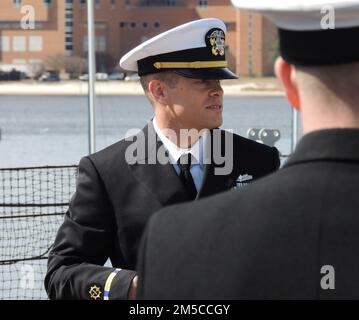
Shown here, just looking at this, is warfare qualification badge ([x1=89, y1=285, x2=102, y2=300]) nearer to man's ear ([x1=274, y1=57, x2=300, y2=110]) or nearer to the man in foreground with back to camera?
the man in foreground with back to camera

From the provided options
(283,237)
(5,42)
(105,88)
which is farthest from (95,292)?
(5,42)

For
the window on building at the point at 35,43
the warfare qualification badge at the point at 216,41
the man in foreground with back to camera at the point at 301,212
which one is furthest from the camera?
the window on building at the point at 35,43

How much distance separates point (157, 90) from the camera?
10.1 feet

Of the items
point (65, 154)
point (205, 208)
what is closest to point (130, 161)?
point (205, 208)

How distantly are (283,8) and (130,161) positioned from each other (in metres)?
1.59

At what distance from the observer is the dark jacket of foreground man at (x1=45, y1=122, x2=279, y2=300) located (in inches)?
109

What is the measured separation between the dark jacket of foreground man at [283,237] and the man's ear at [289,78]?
64 millimetres

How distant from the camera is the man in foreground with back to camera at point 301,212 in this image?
1.35m

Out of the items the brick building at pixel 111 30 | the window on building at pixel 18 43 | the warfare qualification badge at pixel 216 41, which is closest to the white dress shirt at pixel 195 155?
the warfare qualification badge at pixel 216 41

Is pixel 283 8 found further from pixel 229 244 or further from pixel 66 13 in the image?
pixel 66 13

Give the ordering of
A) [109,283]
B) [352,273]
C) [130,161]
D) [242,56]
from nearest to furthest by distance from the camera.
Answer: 1. [352,273]
2. [109,283]
3. [130,161]
4. [242,56]

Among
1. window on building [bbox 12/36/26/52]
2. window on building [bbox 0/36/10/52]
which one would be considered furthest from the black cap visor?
window on building [bbox 0/36/10/52]

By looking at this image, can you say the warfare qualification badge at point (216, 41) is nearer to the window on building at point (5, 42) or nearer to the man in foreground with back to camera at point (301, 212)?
the man in foreground with back to camera at point (301, 212)
